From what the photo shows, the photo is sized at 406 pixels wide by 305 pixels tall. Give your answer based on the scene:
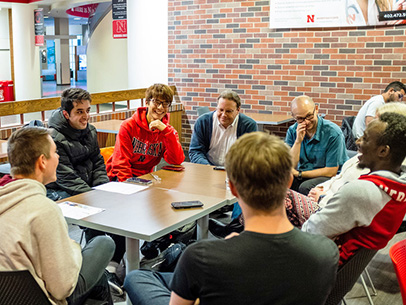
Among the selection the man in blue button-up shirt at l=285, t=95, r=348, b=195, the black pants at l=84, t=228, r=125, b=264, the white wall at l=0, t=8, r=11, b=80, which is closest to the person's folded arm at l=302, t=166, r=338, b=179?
the man in blue button-up shirt at l=285, t=95, r=348, b=195

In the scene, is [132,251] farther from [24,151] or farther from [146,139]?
[146,139]

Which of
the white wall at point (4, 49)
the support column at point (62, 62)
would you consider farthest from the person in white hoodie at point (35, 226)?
the support column at point (62, 62)

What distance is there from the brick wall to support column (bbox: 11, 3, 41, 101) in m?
6.33

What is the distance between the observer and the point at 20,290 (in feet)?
5.64

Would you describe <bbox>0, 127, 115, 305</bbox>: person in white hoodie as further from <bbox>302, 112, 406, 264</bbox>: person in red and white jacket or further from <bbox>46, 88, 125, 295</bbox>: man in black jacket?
<bbox>46, 88, 125, 295</bbox>: man in black jacket

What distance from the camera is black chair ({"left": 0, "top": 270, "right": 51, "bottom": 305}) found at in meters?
1.68

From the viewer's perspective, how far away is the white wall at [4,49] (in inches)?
527

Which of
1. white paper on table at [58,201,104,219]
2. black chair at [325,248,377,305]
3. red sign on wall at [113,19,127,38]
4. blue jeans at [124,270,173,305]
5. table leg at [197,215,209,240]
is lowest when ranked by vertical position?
table leg at [197,215,209,240]

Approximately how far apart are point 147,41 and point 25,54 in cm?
603

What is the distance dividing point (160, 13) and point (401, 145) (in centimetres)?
634

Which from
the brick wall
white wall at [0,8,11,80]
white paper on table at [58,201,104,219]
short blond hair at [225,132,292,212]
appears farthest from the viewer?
white wall at [0,8,11,80]

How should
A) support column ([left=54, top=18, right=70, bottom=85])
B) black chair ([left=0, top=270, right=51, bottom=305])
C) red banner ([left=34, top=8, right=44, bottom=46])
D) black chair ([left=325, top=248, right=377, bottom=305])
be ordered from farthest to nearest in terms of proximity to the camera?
support column ([left=54, top=18, right=70, bottom=85]) → red banner ([left=34, top=8, right=44, bottom=46]) → black chair ([left=325, top=248, right=377, bottom=305]) → black chair ([left=0, top=270, right=51, bottom=305])

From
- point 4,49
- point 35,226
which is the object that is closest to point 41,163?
point 35,226

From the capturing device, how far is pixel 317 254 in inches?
55.2
